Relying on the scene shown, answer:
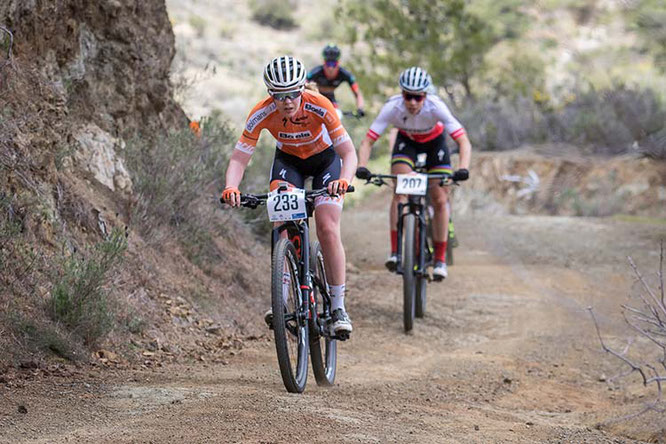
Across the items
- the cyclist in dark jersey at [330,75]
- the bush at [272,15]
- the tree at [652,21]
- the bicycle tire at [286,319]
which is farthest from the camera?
the bush at [272,15]

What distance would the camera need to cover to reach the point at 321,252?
6.35 metres

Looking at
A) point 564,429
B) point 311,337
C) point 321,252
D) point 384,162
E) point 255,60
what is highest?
point 255,60

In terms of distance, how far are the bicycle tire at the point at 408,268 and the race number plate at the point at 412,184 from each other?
0.76 feet

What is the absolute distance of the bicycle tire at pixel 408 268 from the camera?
27.3ft

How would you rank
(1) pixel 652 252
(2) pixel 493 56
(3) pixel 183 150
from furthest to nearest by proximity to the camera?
(2) pixel 493 56 < (1) pixel 652 252 < (3) pixel 183 150

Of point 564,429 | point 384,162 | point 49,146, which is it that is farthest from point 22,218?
point 384,162

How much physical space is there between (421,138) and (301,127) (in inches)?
128

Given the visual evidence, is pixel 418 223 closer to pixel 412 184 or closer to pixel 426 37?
pixel 412 184

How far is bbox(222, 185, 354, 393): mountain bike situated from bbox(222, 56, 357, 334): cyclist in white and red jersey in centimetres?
11

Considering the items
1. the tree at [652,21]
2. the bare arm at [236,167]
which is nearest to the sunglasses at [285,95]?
the bare arm at [236,167]

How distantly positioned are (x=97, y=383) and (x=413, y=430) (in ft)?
6.55

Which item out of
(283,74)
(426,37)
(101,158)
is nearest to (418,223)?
(101,158)

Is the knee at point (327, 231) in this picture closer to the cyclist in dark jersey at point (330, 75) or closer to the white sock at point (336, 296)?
the white sock at point (336, 296)

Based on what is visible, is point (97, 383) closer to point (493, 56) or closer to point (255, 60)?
point (493, 56)
